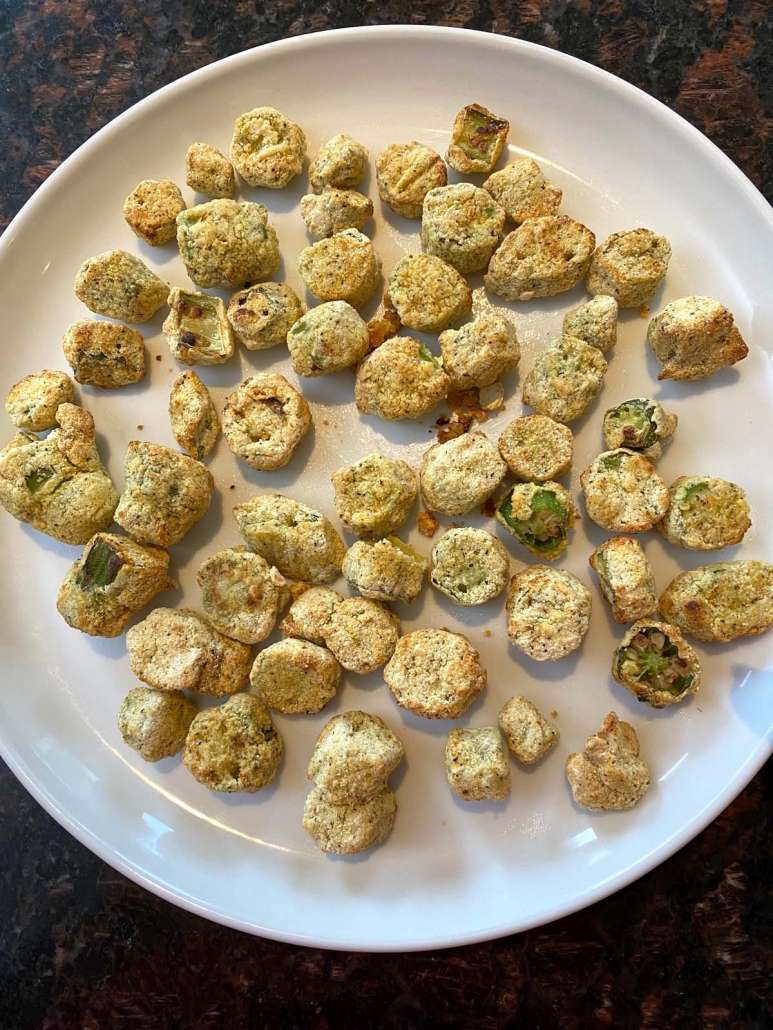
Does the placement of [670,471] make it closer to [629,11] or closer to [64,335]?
[629,11]

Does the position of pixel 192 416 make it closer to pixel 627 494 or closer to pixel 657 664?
pixel 627 494

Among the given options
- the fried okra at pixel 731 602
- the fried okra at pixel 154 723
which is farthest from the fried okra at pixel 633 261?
the fried okra at pixel 154 723

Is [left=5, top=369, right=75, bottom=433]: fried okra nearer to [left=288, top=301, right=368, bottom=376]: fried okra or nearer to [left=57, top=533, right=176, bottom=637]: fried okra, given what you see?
[left=57, top=533, right=176, bottom=637]: fried okra

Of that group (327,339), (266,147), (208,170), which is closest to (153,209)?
(208,170)

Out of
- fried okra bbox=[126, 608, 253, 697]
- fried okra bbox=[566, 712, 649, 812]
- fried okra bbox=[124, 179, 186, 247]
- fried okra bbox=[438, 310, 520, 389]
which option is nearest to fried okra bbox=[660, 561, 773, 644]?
fried okra bbox=[566, 712, 649, 812]

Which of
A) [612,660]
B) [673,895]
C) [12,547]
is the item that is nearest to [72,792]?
[12,547]

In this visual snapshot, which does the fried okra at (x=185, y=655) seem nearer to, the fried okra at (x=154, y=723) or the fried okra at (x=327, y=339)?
the fried okra at (x=154, y=723)
